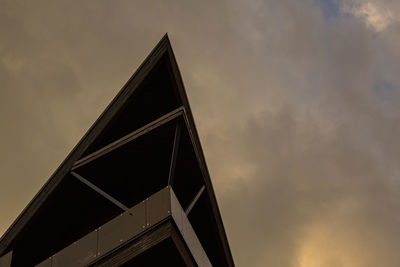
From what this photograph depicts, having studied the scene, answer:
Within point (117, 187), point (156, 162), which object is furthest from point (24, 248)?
point (156, 162)

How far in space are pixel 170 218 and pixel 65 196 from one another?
748 cm

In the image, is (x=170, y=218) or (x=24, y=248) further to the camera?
(x=24, y=248)

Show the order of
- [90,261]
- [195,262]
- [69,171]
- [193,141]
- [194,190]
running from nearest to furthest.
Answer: [90,261] < [195,262] < [69,171] < [193,141] < [194,190]

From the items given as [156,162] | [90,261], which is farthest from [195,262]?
[156,162]

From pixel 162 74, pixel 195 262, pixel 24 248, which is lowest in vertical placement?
pixel 195 262

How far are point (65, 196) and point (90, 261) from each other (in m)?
6.53

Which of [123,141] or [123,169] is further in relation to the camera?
[123,169]

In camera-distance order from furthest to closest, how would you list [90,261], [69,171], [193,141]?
[193,141], [69,171], [90,261]

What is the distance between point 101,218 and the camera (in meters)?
25.9

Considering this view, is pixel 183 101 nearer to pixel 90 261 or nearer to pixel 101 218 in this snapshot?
pixel 101 218

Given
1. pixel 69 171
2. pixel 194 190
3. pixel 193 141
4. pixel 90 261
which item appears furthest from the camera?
pixel 194 190

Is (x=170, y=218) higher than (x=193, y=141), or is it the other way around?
(x=193, y=141)

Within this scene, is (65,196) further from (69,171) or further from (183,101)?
(183,101)

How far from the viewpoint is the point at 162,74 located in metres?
26.4
